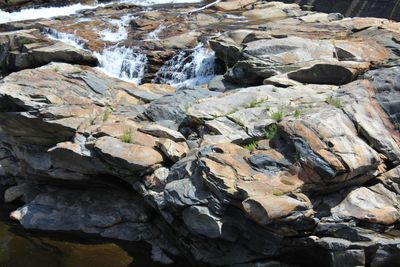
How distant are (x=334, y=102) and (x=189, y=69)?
718cm

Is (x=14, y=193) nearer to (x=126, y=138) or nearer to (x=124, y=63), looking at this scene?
(x=126, y=138)

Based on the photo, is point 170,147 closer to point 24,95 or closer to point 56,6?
point 24,95

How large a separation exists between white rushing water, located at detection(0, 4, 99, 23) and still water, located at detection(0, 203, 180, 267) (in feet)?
60.5

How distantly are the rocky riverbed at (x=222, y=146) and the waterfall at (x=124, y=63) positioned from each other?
0.17 ft

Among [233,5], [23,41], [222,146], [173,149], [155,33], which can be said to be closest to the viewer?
[222,146]

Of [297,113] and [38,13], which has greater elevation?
[297,113]

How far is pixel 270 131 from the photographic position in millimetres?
10727

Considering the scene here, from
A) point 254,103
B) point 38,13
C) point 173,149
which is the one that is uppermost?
point 254,103

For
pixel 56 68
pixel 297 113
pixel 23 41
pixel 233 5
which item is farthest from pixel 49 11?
pixel 297 113

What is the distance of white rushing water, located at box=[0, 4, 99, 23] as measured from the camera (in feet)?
91.7

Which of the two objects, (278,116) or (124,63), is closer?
(278,116)

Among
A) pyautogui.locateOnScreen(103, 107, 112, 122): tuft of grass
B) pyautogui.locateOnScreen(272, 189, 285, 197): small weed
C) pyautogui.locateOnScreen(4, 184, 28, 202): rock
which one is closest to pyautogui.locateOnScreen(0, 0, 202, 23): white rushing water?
pyautogui.locateOnScreen(4, 184, 28, 202): rock

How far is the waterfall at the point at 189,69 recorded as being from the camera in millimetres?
16781

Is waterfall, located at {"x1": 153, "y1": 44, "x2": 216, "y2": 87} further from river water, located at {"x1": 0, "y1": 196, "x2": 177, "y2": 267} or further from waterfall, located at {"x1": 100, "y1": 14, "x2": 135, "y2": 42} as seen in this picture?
river water, located at {"x1": 0, "y1": 196, "x2": 177, "y2": 267}
